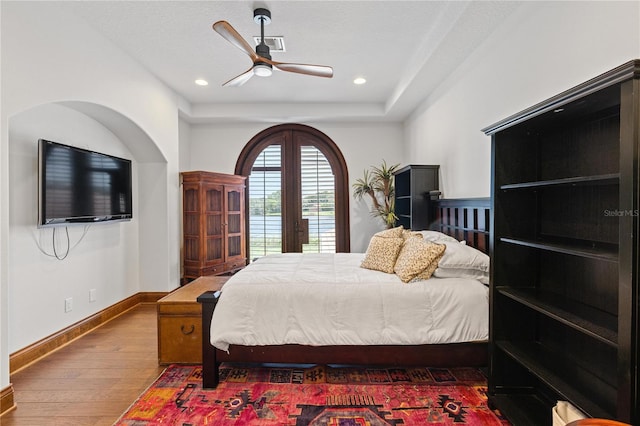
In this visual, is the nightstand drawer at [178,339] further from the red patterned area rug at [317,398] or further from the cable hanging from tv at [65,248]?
the cable hanging from tv at [65,248]

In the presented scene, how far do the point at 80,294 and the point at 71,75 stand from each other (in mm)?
2072

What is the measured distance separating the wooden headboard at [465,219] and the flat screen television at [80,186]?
3572 millimetres

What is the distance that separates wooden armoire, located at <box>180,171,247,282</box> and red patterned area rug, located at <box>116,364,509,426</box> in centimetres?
207

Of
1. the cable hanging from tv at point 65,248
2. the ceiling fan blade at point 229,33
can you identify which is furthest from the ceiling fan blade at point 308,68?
the cable hanging from tv at point 65,248

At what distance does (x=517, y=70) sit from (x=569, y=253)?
5.24ft

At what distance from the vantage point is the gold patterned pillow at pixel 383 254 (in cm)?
265

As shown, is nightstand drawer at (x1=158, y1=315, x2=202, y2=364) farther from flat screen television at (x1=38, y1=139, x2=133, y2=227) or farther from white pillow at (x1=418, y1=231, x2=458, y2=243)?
white pillow at (x1=418, y1=231, x2=458, y2=243)

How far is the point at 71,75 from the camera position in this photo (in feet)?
8.59

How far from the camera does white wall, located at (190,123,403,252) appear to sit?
17.7ft

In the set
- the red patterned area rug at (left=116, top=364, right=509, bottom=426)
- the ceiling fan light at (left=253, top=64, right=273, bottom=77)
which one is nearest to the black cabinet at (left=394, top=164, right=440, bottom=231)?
the red patterned area rug at (left=116, top=364, right=509, bottom=426)

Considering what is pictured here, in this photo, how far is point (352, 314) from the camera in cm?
221

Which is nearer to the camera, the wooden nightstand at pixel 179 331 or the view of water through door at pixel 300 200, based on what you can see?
the wooden nightstand at pixel 179 331

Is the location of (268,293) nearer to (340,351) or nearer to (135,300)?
(340,351)

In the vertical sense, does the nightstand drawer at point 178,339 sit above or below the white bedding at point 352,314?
below
